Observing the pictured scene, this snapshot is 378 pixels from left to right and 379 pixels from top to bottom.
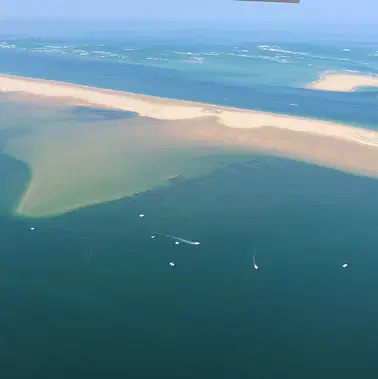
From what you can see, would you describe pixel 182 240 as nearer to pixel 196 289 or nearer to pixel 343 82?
pixel 196 289

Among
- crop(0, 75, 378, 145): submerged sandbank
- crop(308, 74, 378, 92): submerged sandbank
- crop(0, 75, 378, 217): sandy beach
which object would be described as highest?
crop(308, 74, 378, 92): submerged sandbank

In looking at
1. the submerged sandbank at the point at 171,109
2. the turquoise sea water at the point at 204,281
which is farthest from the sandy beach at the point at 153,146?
the turquoise sea water at the point at 204,281

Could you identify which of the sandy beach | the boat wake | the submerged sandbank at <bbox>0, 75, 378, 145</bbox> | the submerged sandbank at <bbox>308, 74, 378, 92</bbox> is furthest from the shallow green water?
the submerged sandbank at <bbox>308, 74, 378, 92</bbox>

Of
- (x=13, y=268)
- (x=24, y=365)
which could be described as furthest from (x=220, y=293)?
(x=13, y=268)

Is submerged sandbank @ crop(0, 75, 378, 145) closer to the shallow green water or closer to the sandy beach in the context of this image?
the sandy beach

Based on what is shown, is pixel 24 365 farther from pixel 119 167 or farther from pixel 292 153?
pixel 292 153

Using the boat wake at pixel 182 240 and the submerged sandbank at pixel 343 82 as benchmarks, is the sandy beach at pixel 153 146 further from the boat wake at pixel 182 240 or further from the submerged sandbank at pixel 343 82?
the submerged sandbank at pixel 343 82
